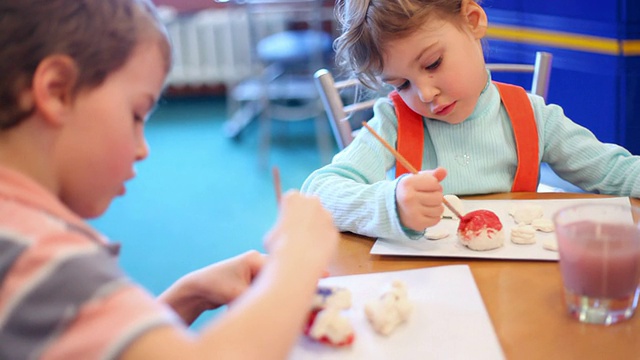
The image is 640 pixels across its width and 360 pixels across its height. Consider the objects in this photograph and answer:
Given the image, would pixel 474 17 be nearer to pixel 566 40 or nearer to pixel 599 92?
pixel 599 92

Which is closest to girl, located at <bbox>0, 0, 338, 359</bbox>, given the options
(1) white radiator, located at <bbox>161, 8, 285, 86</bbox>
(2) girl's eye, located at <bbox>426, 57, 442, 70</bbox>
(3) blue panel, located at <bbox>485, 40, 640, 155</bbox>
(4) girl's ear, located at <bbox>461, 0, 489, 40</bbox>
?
(2) girl's eye, located at <bbox>426, 57, 442, 70</bbox>

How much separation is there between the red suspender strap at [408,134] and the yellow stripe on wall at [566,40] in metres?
1.48

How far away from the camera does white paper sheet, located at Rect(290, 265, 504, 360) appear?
69 cm

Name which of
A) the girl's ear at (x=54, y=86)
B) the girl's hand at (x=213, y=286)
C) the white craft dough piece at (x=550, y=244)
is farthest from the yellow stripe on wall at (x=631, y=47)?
the girl's ear at (x=54, y=86)

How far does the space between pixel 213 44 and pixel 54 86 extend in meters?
4.48

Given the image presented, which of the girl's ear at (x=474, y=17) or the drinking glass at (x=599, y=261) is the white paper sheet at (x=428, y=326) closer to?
the drinking glass at (x=599, y=261)

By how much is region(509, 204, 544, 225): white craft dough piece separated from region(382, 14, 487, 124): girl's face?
0.25 meters

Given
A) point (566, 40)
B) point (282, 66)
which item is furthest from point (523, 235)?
point (282, 66)

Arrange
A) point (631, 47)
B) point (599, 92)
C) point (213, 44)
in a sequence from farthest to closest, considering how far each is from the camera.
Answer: point (213, 44) → point (599, 92) → point (631, 47)

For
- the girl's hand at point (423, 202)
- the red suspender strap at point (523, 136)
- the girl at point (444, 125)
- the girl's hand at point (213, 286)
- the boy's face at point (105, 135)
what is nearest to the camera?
the boy's face at point (105, 135)

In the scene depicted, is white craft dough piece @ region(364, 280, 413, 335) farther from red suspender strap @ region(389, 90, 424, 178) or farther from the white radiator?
the white radiator

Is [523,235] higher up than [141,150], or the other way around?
[141,150]

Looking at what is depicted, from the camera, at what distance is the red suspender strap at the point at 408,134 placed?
128 centimetres

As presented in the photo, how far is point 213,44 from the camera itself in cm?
497
